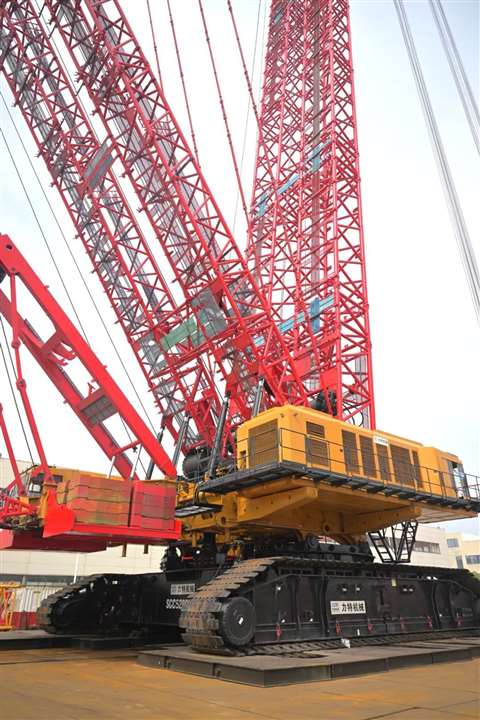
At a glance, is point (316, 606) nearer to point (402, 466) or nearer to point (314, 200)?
point (402, 466)

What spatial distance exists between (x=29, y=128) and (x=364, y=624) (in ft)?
59.9

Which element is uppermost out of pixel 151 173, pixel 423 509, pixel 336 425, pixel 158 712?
pixel 151 173

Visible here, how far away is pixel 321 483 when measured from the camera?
41.8 feet

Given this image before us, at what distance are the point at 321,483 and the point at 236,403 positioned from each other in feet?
Answer: 18.3

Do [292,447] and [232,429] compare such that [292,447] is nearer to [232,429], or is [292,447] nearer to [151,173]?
[232,429]

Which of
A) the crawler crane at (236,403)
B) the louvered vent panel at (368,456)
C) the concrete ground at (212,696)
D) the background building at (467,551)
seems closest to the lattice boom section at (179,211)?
the crawler crane at (236,403)

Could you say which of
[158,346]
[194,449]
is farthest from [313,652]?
[158,346]

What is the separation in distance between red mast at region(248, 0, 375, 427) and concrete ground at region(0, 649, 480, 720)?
33.7 ft

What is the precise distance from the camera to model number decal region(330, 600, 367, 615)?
40.7 feet

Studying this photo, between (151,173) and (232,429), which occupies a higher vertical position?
(151,173)

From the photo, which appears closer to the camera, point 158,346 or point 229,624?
point 229,624

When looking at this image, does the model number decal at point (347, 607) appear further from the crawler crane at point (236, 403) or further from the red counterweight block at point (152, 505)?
the red counterweight block at point (152, 505)

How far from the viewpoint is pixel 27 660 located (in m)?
10.5

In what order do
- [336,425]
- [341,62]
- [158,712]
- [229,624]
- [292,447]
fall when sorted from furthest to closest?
[341,62]
[336,425]
[292,447]
[229,624]
[158,712]
